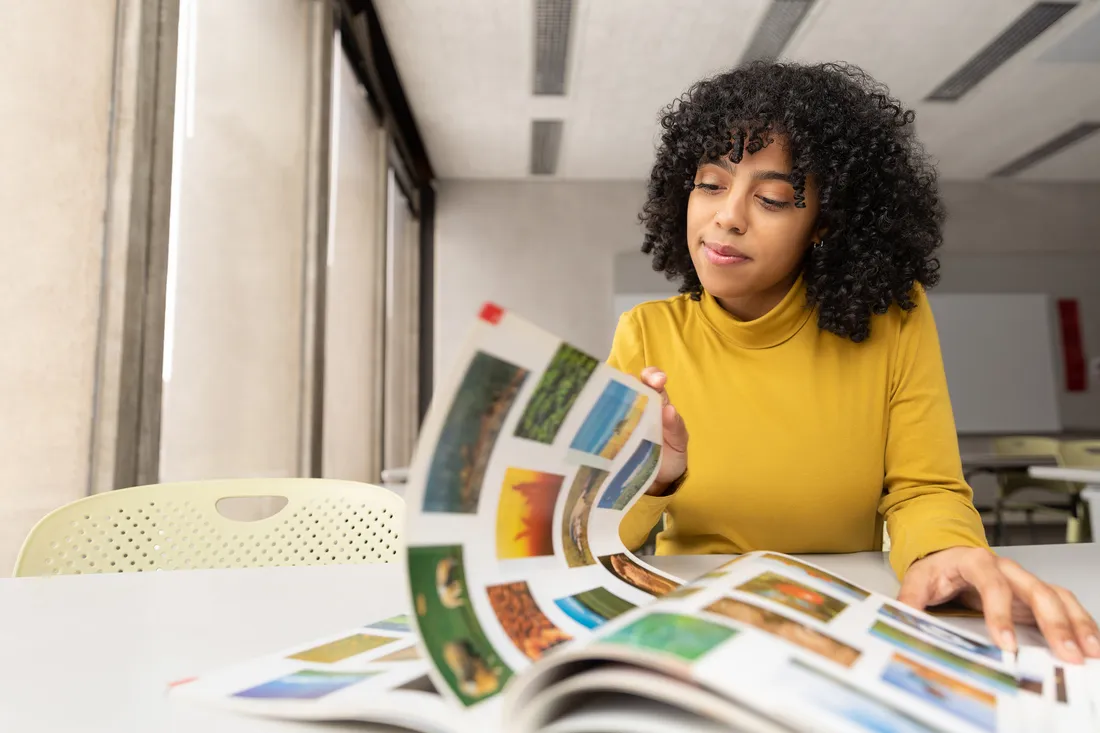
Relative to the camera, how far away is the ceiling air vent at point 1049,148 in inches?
204

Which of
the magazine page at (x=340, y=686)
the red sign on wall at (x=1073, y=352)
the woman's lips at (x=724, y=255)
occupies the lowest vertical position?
the magazine page at (x=340, y=686)

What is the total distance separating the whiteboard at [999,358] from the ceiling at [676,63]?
1.27 meters

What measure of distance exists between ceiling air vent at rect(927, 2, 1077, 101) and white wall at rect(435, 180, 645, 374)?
2.36 metres

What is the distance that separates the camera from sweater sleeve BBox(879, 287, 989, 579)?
2.57 ft

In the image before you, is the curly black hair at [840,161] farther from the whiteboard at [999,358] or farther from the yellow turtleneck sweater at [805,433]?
the whiteboard at [999,358]

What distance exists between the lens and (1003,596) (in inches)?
20.4

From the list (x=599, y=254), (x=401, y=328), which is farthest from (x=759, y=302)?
(x=599, y=254)

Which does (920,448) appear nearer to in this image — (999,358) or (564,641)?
(564,641)

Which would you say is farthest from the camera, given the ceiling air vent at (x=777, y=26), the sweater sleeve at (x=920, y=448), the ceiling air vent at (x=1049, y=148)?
the ceiling air vent at (x=1049, y=148)

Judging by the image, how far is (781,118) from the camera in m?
0.94

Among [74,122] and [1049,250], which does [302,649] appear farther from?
[1049,250]

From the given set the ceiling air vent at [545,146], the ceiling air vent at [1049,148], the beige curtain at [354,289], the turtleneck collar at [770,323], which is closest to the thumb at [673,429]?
the turtleneck collar at [770,323]

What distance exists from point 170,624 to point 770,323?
79 cm

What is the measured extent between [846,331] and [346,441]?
3110mm
